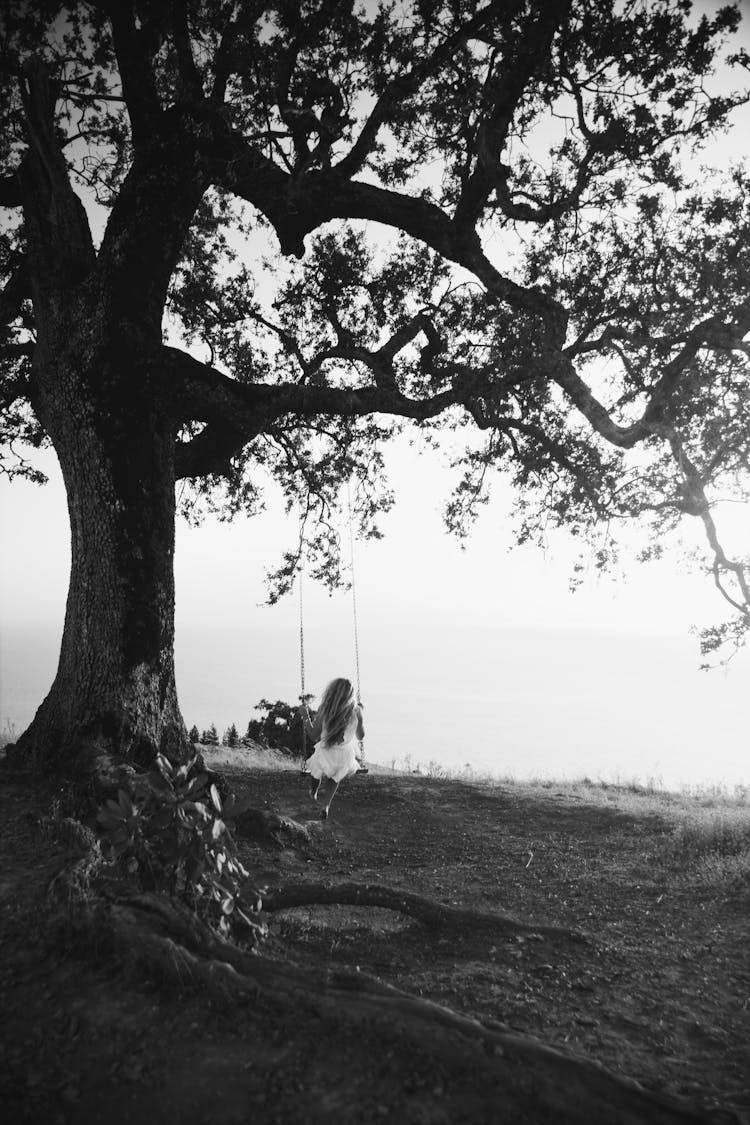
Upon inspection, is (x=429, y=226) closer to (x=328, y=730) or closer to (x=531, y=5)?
(x=531, y=5)

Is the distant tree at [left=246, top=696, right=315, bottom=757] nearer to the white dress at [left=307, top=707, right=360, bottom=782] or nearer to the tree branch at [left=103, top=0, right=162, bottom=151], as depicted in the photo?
the white dress at [left=307, top=707, right=360, bottom=782]

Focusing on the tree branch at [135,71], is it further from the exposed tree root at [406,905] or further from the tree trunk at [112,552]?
the exposed tree root at [406,905]

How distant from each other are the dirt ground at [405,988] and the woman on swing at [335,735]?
69cm

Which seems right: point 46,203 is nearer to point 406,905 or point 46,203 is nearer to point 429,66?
point 429,66

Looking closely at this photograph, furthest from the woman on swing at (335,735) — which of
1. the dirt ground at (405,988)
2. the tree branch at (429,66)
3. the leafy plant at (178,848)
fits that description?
the tree branch at (429,66)

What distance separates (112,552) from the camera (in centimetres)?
848

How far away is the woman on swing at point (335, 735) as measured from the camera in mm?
8742

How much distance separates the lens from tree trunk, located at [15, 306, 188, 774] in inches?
321

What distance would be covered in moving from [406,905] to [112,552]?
5651 mm

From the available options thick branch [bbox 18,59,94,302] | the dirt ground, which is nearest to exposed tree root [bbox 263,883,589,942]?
the dirt ground

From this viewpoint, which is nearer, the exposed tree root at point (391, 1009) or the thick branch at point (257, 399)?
the exposed tree root at point (391, 1009)

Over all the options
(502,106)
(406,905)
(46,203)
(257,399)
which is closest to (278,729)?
(257,399)

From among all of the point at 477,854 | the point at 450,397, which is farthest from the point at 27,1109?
the point at 450,397

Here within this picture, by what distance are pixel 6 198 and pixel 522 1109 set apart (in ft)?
41.8
